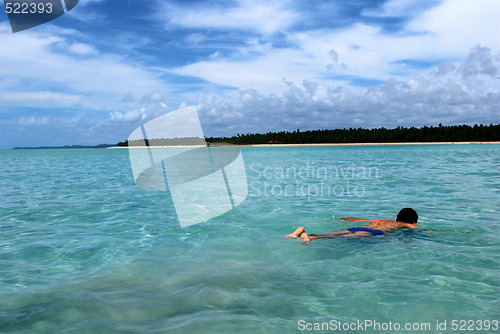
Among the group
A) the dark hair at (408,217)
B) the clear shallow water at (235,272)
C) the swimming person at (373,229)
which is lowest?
the clear shallow water at (235,272)

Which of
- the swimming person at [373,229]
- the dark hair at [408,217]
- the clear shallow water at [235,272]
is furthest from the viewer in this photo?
the dark hair at [408,217]

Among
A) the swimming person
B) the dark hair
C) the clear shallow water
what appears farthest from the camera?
the dark hair

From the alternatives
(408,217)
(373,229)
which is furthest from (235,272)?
(408,217)

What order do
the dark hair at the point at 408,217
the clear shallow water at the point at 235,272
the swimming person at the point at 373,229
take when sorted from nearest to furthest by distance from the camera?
1. the clear shallow water at the point at 235,272
2. the swimming person at the point at 373,229
3. the dark hair at the point at 408,217

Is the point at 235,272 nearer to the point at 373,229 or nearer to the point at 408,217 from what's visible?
the point at 373,229

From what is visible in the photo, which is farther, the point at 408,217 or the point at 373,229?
the point at 408,217

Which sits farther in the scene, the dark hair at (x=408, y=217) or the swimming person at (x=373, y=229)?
the dark hair at (x=408, y=217)

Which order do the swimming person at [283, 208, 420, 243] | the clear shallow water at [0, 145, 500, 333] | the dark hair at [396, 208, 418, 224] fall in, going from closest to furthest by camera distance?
the clear shallow water at [0, 145, 500, 333] < the swimming person at [283, 208, 420, 243] < the dark hair at [396, 208, 418, 224]

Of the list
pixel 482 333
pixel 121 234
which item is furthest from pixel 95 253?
pixel 482 333

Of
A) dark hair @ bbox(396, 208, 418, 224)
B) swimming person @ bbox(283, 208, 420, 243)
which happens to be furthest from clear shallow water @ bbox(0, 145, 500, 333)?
dark hair @ bbox(396, 208, 418, 224)

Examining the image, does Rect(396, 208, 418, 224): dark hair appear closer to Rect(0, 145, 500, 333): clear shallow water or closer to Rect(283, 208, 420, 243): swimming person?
Rect(283, 208, 420, 243): swimming person

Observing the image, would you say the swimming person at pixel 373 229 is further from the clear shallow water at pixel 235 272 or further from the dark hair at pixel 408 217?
the clear shallow water at pixel 235 272

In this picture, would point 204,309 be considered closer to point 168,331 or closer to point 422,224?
point 168,331

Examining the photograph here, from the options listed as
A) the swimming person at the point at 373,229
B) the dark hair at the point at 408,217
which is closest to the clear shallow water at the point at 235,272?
the swimming person at the point at 373,229
